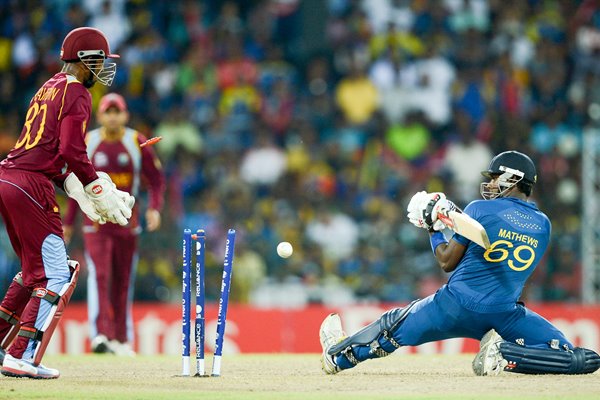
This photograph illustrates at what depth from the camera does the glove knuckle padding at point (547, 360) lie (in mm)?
8875

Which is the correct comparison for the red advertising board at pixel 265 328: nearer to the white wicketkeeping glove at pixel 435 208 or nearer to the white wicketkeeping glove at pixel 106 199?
Answer: the white wicketkeeping glove at pixel 435 208

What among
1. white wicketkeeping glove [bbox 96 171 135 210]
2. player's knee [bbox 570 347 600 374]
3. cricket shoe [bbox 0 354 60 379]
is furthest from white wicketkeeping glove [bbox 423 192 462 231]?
cricket shoe [bbox 0 354 60 379]

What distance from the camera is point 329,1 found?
20.0 meters

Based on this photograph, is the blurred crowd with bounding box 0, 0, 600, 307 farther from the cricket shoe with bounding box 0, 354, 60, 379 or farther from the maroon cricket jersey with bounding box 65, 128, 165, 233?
the cricket shoe with bounding box 0, 354, 60, 379

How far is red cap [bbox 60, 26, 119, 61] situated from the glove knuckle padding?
150 inches

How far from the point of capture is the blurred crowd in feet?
51.5

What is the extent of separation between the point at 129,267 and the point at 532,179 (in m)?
5.13

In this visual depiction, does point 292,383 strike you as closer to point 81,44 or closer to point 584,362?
point 584,362

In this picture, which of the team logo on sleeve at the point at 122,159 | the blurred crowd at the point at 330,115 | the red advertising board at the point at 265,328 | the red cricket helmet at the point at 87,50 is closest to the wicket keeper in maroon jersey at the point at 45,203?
the red cricket helmet at the point at 87,50

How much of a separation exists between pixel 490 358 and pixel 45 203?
3.53 metres

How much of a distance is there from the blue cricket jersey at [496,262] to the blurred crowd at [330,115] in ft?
21.9

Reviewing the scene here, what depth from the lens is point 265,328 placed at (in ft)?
49.4

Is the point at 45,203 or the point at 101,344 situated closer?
the point at 45,203

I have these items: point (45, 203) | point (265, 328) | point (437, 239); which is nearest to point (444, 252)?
point (437, 239)
